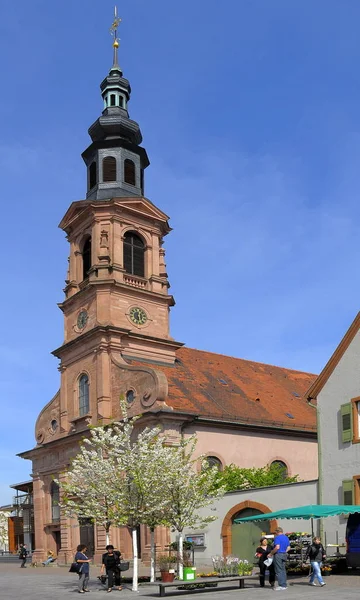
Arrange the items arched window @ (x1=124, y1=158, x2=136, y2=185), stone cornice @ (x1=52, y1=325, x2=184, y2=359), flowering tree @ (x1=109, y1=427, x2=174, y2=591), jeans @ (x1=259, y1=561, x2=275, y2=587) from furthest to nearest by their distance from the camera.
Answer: arched window @ (x1=124, y1=158, x2=136, y2=185), stone cornice @ (x1=52, y1=325, x2=184, y2=359), flowering tree @ (x1=109, y1=427, x2=174, y2=591), jeans @ (x1=259, y1=561, x2=275, y2=587)

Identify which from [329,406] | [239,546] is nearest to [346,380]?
[329,406]

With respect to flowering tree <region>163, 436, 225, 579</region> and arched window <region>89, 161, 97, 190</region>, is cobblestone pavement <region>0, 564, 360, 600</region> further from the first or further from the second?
arched window <region>89, 161, 97, 190</region>

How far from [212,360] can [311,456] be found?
9472mm

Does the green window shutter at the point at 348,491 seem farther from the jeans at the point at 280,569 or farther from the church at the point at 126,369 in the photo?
the church at the point at 126,369

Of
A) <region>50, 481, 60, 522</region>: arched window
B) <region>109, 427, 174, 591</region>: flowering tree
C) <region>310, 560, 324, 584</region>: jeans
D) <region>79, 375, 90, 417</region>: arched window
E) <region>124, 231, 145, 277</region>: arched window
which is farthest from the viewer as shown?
<region>124, 231, 145, 277</region>: arched window

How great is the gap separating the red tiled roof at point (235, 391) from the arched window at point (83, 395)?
4884 millimetres

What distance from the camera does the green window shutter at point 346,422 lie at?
1174 inches

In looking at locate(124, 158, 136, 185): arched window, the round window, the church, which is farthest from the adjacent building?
locate(124, 158, 136, 185): arched window

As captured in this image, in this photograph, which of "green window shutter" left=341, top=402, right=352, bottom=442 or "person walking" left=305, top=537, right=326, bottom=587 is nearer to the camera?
"person walking" left=305, top=537, right=326, bottom=587

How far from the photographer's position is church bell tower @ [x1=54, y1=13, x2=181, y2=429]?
46062mm

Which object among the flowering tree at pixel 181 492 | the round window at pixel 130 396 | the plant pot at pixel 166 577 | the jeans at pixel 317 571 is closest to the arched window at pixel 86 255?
the round window at pixel 130 396

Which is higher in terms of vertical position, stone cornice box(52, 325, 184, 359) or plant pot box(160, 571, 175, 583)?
stone cornice box(52, 325, 184, 359)

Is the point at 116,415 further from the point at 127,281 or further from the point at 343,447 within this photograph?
the point at 343,447

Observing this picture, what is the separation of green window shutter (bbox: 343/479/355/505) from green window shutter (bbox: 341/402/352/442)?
1.63m
